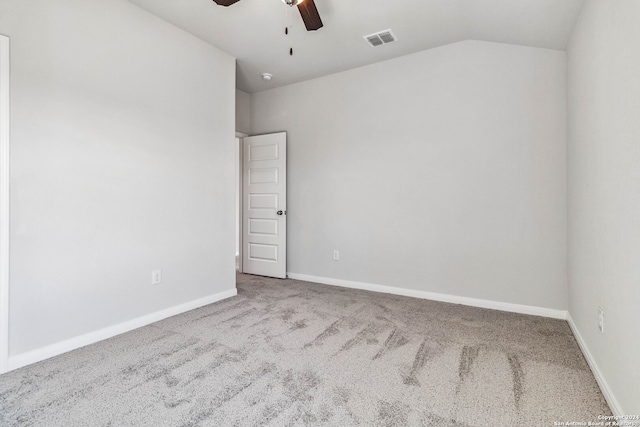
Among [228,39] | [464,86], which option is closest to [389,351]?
[464,86]

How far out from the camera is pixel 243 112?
4844mm

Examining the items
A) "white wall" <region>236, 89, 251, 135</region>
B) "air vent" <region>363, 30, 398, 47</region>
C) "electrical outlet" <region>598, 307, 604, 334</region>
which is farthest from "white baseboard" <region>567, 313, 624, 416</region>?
"white wall" <region>236, 89, 251, 135</region>

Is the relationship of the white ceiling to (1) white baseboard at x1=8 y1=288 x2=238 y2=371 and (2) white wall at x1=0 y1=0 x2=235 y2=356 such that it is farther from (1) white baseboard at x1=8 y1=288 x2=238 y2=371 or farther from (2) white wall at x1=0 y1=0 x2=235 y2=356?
(1) white baseboard at x1=8 y1=288 x2=238 y2=371

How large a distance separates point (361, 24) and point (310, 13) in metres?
0.94

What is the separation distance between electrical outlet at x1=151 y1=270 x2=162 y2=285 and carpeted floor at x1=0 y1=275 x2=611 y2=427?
37cm

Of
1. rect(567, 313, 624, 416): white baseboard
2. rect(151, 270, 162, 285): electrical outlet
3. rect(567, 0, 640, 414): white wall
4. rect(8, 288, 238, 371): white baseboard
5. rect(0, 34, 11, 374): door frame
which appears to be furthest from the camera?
rect(151, 270, 162, 285): electrical outlet

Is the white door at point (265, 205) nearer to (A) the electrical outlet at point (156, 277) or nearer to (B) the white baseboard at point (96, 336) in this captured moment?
(B) the white baseboard at point (96, 336)

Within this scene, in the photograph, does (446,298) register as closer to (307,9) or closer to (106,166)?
(307,9)

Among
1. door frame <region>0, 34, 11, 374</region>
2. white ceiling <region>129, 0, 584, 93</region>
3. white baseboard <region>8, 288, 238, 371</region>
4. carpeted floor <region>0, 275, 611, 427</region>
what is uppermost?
white ceiling <region>129, 0, 584, 93</region>

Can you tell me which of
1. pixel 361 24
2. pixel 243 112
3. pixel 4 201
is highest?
pixel 361 24

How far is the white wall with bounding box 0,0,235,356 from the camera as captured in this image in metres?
2.12

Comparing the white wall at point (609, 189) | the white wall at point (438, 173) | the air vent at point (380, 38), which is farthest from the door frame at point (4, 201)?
the white wall at point (609, 189)

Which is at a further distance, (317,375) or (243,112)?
(243,112)

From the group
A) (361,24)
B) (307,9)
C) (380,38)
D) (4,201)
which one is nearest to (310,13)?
(307,9)
